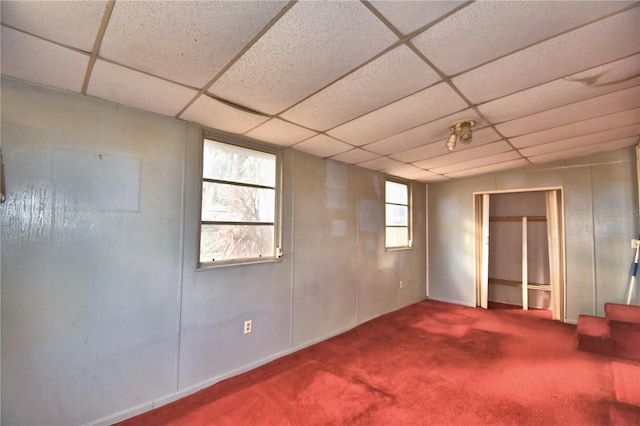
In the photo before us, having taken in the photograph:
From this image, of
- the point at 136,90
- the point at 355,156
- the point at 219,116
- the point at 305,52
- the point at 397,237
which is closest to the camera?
the point at 305,52

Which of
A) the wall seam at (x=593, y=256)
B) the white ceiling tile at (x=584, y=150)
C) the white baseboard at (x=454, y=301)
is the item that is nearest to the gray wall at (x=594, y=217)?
the wall seam at (x=593, y=256)

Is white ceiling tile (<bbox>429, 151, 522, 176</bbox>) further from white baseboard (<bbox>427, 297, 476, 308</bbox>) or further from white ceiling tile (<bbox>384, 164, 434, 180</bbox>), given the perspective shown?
white baseboard (<bbox>427, 297, 476, 308</bbox>)

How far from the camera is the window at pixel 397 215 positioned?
15.2 feet

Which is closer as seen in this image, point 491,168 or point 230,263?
point 230,263

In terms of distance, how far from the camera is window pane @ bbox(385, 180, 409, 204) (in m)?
4.68

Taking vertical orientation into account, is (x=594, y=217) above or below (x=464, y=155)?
below

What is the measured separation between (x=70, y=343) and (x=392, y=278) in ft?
13.1

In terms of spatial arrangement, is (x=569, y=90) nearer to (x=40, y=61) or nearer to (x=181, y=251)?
(x=181, y=251)

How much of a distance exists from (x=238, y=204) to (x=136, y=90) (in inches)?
47.6

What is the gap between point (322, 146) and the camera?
3.00 meters

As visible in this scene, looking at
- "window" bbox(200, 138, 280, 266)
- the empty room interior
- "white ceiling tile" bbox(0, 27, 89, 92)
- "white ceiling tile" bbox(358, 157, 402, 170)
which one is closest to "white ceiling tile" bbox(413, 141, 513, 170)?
the empty room interior

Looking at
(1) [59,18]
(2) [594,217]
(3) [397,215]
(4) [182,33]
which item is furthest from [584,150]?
(1) [59,18]

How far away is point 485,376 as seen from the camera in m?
2.54

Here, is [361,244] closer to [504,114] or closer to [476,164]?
[476,164]
